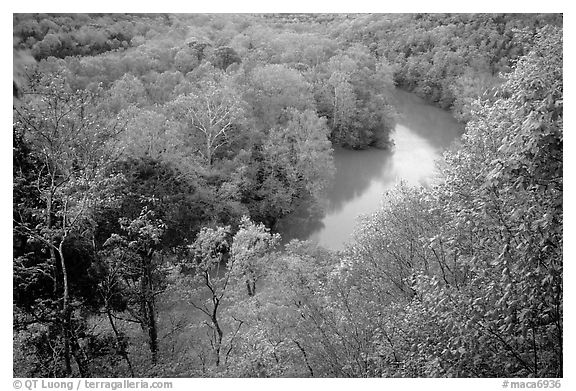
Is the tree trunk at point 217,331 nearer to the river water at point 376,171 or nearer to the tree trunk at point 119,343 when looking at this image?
the tree trunk at point 119,343

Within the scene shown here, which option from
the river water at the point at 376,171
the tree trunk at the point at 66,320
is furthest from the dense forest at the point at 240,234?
the river water at the point at 376,171

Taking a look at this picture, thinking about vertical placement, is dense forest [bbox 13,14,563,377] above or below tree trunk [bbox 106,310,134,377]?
above

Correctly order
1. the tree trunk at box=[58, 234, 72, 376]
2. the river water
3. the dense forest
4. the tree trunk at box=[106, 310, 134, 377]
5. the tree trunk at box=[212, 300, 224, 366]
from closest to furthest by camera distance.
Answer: the dense forest
the tree trunk at box=[58, 234, 72, 376]
the tree trunk at box=[106, 310, 134, 377]
the tree trunk at box=[212, 300, 224, 366]
the river water

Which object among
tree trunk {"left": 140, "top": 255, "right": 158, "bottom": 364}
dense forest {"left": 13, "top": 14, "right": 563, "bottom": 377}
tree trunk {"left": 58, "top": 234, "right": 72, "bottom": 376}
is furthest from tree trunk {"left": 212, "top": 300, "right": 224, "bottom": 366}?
tree trunk {"left": 58, "top": 234, "right": 72, "bottom": 376}

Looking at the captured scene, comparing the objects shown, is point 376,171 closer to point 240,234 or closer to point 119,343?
point 240,234

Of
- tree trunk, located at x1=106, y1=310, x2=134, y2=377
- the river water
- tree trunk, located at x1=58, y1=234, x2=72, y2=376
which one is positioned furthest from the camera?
the river water

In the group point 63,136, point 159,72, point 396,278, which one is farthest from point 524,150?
point 159,72

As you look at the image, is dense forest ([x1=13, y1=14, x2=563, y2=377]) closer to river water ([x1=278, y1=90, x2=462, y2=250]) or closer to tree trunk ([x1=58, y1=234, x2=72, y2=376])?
tree trunk ([x1=58, y1=234, x2=72, y2=376])
